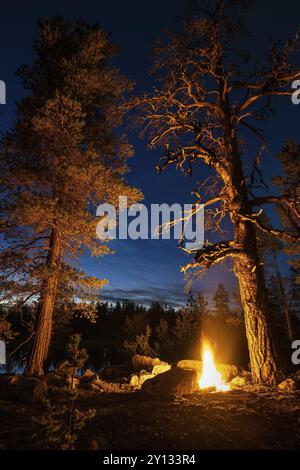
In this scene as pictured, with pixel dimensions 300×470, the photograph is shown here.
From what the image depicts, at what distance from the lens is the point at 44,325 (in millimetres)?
9406

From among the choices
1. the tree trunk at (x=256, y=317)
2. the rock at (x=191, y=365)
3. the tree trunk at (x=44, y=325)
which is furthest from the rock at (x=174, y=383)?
the tree trunk at (x=44, y=325)

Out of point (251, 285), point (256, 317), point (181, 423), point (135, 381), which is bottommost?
point (135, 381)

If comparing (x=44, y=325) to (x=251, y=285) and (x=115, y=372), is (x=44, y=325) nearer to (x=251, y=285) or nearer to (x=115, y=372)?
(x=115, y=372)

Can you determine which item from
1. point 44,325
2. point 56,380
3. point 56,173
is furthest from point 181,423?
point 56,173

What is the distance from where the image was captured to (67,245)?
1023 cm

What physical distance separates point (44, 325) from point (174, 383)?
4.58m

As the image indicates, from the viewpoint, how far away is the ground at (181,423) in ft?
11.7

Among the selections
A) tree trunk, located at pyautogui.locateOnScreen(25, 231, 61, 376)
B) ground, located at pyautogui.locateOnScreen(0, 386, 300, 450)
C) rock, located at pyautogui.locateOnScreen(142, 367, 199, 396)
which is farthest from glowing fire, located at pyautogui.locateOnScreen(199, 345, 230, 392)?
tree trunk, located at pyautogui.locateOnScreen(25, 231, 61, 376)

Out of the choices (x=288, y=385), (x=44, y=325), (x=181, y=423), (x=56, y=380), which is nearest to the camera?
(x=181, y=423)

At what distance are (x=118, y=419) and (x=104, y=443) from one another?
2.94 ft

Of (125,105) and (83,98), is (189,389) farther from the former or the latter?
→ (83,98)

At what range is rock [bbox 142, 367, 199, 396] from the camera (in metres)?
6.45

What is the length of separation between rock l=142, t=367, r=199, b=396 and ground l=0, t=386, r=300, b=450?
30.4 inches

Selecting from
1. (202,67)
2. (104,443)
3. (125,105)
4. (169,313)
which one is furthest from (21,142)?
(169,313)
